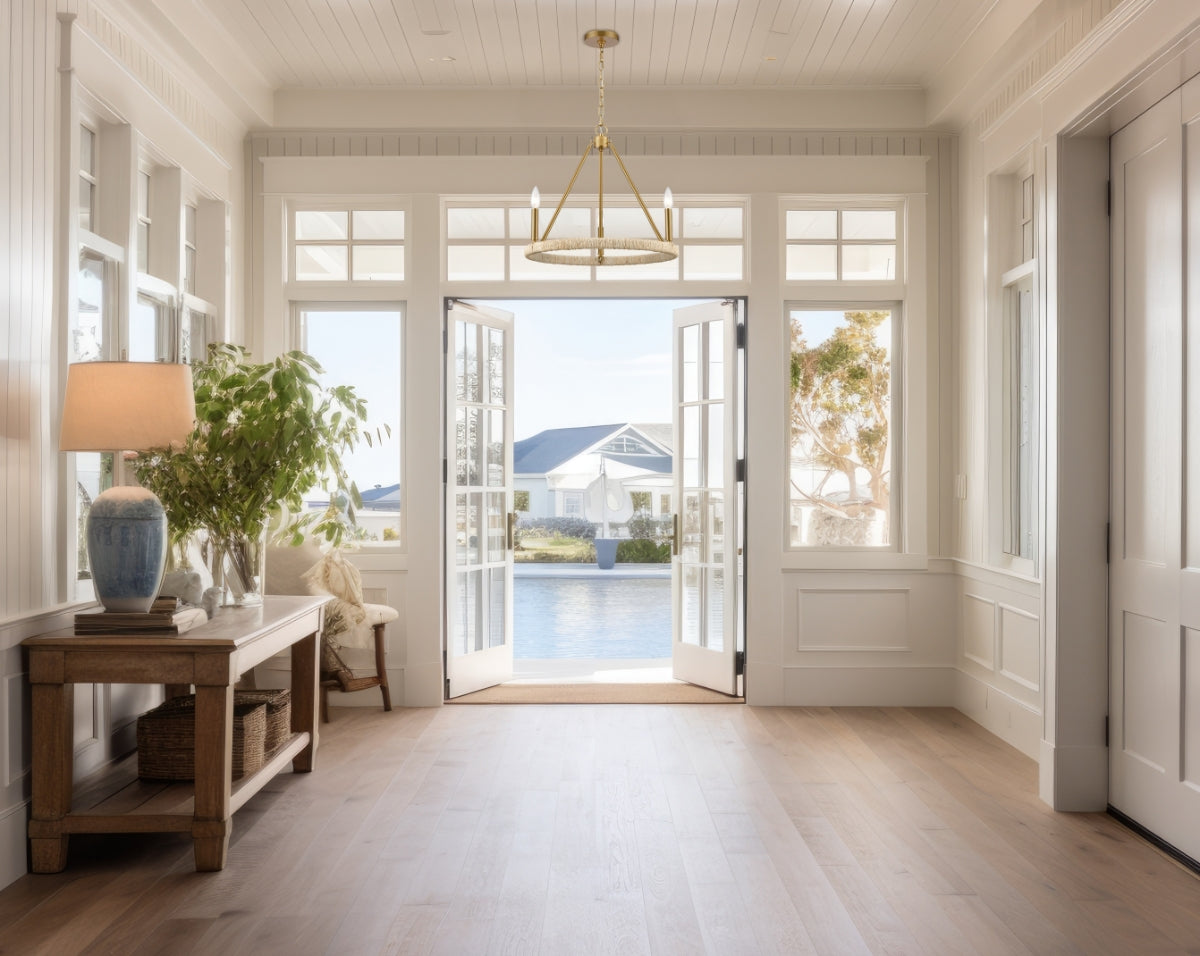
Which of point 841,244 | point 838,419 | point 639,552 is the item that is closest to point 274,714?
point 838,419

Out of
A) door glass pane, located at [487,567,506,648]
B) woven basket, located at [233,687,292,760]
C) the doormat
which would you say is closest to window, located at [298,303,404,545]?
door glass pane, located at [487,567,506,648]

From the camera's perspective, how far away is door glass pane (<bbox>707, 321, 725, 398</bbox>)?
619 centimetres

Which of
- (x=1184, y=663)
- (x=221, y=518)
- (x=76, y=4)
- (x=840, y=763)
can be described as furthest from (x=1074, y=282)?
(x=76, y=4)

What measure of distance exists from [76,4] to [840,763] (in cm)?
427

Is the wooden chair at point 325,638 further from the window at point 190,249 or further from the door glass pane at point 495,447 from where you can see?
the window at point 190,249

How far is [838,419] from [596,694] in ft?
6.81

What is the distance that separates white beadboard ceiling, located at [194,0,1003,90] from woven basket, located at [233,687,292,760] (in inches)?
111

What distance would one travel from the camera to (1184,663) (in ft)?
11.7

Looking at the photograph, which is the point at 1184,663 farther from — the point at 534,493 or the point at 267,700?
the point at 534,493

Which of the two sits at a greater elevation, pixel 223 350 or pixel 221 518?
pixel 223 350

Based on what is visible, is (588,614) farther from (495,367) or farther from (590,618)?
(495,367)

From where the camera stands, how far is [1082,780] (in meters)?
4.11

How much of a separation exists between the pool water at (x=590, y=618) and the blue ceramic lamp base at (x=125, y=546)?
177 inches

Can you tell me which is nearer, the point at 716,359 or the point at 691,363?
the point at 716,359
